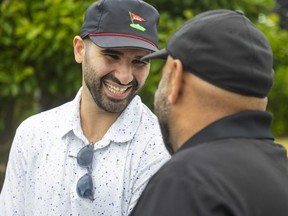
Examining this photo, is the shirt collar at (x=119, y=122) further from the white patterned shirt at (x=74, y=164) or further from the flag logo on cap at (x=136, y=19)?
the flag logo on cap at (x=136, y=19)

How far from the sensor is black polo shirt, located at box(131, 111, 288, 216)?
5.48ft

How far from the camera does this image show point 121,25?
111 inches

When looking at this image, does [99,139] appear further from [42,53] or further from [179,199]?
[42,53]

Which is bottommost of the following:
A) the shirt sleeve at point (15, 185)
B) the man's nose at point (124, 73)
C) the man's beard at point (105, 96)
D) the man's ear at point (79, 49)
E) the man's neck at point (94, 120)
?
the shirt sleeve at point (15, 185)

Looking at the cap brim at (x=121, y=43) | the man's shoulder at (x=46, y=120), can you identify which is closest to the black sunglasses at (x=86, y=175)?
the man's shoulder at (x=46, y=120)

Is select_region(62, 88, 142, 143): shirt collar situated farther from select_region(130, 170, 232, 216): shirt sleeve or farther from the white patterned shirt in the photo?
select_region(130, 170, 232, 216): shirt sleeve

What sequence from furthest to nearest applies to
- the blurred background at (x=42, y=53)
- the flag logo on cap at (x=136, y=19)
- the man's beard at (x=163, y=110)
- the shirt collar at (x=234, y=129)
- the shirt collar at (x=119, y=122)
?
the blurred background at (x=42, y=53), the flag logo on cap at (x=136, y=19), the shirt collar at (x=119, y=122), the man's beard at (x=163, y=110), the shirt collar at (x=234, y=129)

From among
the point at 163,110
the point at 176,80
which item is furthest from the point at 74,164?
the point at 176,80

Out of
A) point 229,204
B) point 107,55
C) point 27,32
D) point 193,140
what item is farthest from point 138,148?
point 27,32

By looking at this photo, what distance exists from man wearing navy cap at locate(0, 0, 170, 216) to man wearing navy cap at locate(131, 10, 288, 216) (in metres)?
0.63

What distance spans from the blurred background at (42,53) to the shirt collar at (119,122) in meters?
2.34

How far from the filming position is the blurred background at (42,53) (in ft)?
17.9

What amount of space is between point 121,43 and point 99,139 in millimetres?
397

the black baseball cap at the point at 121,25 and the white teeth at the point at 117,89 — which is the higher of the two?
the black baseball cap at the point at 121,25
